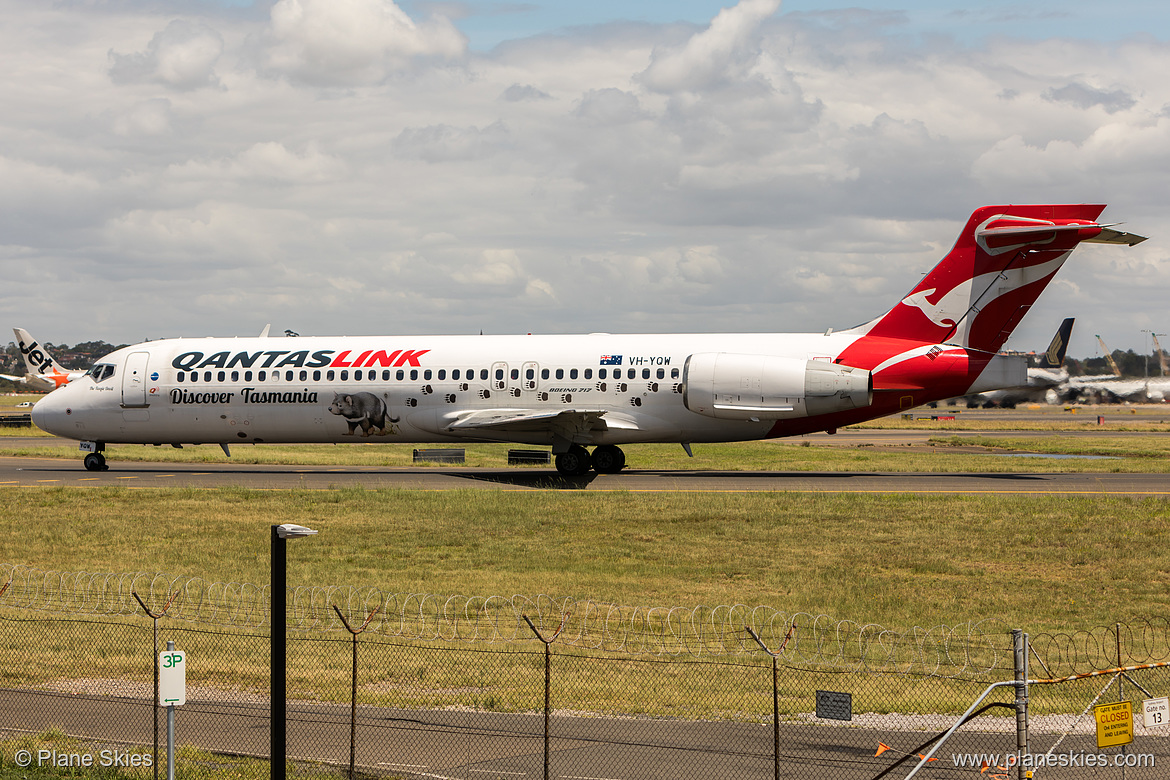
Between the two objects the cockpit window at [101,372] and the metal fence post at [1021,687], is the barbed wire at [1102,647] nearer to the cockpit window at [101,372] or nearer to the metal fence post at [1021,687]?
the metal fence post at [1021,687]

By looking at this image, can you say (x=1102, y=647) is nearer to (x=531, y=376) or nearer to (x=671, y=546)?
(x=671, y=546)

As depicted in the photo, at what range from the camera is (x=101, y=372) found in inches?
1539

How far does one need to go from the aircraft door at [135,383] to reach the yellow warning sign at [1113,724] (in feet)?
114

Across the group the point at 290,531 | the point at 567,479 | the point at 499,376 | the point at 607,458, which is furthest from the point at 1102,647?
the point at 499,376

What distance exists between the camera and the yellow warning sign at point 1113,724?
953 centimetres

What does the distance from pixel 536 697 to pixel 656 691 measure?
162 centimetres

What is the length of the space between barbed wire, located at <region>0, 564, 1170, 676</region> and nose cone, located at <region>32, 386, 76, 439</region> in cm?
1950

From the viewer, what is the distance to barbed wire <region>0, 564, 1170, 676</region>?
16.7 metres

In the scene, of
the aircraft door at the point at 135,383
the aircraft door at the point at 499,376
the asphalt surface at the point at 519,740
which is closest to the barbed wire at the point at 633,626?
the asphalt surface at the point at 519,740

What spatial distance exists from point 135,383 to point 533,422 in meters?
14.5

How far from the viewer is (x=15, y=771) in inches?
469

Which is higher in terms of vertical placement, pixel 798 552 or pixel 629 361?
pixel 629 361

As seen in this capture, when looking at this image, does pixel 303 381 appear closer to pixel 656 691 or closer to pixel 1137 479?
pixel 656 691

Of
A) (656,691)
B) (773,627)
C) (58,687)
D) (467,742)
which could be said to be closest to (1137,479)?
(773,627)
